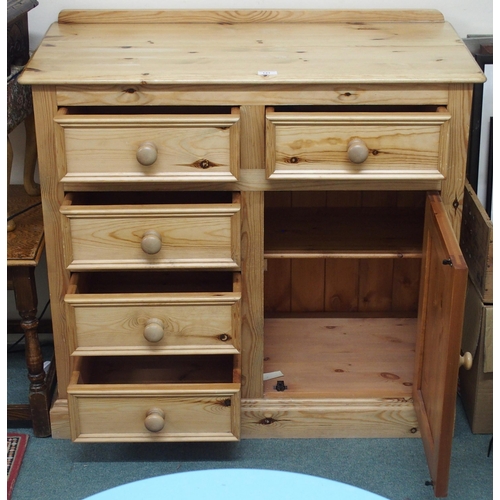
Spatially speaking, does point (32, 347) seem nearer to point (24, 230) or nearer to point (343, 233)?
point (24, 230)

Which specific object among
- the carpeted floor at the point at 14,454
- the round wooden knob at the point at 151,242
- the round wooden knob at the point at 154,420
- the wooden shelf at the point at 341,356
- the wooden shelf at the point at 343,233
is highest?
the round wooden knob at the point at 151,242

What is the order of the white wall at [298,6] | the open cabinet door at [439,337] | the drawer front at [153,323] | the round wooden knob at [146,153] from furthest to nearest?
the white wall at [298,6]
the drawer front at [153,323]
the round wooden knob at [146,153]
the open cabinet door at [439,337]

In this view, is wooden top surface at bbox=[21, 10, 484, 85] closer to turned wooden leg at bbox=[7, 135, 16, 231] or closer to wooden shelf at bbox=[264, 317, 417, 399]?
turned wooden leg at bbox=[7, 135, 16, 231]

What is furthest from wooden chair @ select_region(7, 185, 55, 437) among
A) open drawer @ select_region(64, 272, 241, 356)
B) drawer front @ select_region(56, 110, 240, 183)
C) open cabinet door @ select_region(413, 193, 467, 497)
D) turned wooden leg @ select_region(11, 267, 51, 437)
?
open cabinet door @ select_region(413, 193, 467, 497)

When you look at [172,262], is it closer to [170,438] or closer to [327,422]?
[170,438]

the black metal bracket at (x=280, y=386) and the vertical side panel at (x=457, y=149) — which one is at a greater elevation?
the vertical side panel at (x=457, y=149)

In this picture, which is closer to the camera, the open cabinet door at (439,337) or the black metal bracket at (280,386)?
the open cabinet door at (439,337)

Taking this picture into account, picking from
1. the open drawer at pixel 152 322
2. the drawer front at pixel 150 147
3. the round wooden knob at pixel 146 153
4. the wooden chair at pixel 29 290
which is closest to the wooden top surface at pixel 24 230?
the wooden chair at pixel 29 290

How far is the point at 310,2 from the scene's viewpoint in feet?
6.89

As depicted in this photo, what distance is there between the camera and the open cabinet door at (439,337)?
4.94ft

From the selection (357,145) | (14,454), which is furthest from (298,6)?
(14,454)

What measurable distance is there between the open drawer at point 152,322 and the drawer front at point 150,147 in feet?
0.83

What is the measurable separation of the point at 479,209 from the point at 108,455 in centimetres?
104

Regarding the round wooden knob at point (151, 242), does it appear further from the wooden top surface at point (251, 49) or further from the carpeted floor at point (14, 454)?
the carpeted floor at point (14, 454)
